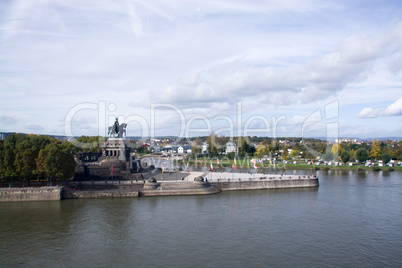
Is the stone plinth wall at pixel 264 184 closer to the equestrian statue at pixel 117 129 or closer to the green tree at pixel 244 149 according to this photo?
the equestrian statue at pixel 117 129

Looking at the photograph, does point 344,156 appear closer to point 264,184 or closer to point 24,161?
point 264,184

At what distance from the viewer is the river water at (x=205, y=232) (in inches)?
707

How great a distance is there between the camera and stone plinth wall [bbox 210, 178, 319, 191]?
123ft

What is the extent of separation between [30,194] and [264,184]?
26461 mm

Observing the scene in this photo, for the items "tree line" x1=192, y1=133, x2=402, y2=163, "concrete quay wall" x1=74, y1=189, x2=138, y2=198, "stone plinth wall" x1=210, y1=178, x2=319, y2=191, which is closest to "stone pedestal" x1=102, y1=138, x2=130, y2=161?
"concrete quay wall" x1=74, y1=189, x2=138, y2=198

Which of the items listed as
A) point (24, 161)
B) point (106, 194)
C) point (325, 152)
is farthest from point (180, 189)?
point (325, 152)

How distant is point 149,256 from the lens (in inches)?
719

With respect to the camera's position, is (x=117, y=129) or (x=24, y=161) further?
(x=117, y=129)

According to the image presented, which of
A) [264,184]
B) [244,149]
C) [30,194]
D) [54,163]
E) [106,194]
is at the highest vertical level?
[244,149]

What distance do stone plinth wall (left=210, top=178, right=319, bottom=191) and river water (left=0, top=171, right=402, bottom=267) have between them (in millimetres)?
3776

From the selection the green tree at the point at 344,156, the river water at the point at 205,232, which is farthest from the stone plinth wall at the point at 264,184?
the green tree at the point at 344,156

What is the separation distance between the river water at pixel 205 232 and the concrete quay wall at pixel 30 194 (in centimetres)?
129

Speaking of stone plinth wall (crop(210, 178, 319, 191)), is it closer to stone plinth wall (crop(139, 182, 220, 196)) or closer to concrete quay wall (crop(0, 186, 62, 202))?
stone plinth wall (crop(139, 182, 220, 196))

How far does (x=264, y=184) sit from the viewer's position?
38625 mm
